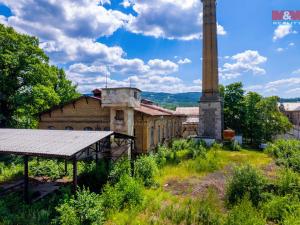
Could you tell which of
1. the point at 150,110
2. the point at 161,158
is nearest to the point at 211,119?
the point at 150,110

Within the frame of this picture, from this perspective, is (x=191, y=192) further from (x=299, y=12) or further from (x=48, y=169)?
(x=299, y=12)

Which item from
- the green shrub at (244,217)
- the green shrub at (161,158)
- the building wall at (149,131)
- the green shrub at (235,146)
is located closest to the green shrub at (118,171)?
the green shrub at (161,158)

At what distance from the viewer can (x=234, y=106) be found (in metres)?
34.6

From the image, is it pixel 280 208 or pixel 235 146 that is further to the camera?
pixel 235 146

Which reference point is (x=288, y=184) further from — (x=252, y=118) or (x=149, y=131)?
(x=252, y=118)

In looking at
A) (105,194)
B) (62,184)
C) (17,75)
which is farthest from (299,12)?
(17,75)

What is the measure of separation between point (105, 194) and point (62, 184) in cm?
473

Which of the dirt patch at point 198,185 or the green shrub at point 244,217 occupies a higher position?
the green shrub at point 244,217

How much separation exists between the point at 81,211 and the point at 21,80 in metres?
19.5

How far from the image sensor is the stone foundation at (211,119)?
98.1 ft

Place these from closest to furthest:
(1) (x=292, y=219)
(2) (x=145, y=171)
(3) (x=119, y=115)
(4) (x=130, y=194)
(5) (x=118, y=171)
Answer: (1) (x=292, y=219) < (4) (x=130, y=194) < (5) (x=118, y=171) < (2) (x=145, y=171) < (3) (x=119, y=115)

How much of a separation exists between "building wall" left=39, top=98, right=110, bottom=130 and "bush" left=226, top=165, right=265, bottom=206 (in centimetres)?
Answer: 1207

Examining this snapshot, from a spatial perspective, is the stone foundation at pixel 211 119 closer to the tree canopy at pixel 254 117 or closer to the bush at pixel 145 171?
the tree canopy at pixel 254 117

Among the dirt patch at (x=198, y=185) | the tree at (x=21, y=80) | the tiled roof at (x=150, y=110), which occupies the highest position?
the tree at (x=21, y=80)
